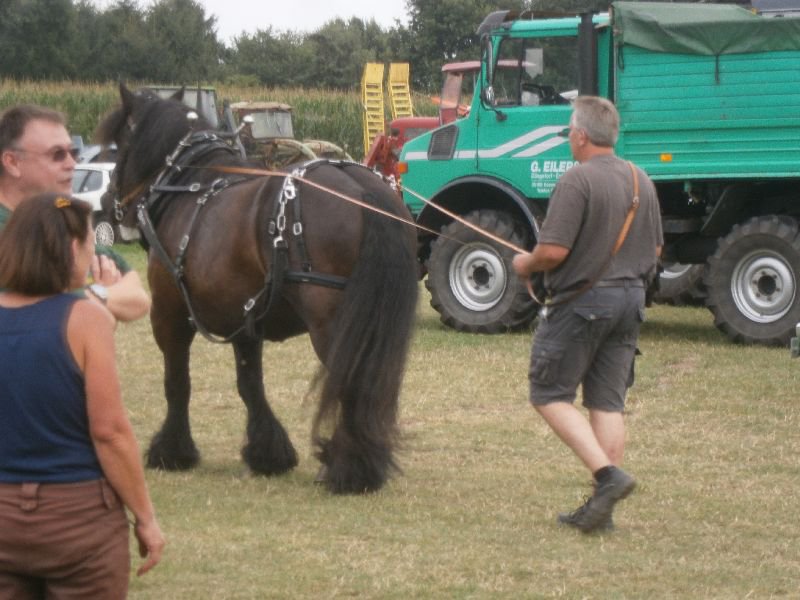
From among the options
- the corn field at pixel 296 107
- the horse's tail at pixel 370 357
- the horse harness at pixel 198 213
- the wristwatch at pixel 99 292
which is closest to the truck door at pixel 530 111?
the horse harness at pixel 198 213

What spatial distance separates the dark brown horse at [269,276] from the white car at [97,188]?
616 inches

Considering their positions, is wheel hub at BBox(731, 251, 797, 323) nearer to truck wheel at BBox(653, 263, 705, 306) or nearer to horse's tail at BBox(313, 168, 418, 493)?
truck wheel at BBox(653, 263, 705, 306)

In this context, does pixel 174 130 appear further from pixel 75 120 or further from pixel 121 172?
pixel 75 120

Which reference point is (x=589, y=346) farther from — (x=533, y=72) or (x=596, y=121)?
(x=533, y=72)

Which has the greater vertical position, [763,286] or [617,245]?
[617,245]

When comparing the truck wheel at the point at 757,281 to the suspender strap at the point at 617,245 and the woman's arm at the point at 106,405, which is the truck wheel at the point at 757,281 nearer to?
the suspender strap at the point at 617,245

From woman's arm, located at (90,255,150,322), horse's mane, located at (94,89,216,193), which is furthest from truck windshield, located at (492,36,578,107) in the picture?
woman's arm, located at (90,255,150,322)

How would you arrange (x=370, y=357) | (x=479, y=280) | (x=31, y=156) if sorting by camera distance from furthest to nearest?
(x=479, y=280) → (x=370, y=357) → (x=31, y=156)

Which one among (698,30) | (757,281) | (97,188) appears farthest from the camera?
(97,188)

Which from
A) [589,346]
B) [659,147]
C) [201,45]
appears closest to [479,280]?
[659,147]

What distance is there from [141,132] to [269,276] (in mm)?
1487

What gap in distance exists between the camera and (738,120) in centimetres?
1211

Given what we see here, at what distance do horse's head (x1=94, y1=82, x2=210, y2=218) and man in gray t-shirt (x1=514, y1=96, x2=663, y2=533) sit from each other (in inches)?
103

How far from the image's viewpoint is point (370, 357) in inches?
269
